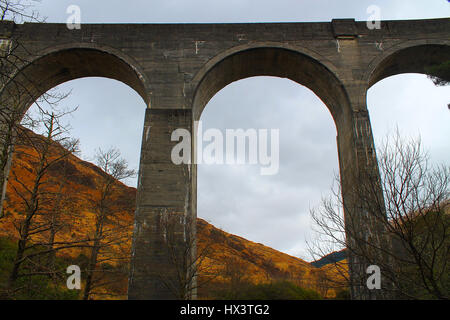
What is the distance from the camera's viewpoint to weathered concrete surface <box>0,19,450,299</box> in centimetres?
1084

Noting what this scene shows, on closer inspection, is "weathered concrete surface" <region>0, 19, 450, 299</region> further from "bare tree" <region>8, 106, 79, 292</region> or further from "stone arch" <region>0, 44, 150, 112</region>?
"bare tree" <region>8, 106, 79, 292</region>

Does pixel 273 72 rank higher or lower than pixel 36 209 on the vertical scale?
higher

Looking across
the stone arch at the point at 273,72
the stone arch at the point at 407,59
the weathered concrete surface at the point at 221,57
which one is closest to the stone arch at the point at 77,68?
the weathered concrete surface at the point at 221,57

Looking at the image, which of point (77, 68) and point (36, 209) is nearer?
point (36, 209)

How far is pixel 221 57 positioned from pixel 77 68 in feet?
17.4

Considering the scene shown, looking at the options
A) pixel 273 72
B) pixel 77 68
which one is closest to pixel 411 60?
pixel 273 72

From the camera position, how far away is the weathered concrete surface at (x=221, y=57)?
427 inches

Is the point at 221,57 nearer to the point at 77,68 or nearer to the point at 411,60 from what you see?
the point at 77,68

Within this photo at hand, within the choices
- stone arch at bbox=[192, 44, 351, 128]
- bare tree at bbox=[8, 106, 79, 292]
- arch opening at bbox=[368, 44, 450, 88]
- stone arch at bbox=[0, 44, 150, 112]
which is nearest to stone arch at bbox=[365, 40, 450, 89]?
arch opening at bbox=[368, 44, 450, 88]

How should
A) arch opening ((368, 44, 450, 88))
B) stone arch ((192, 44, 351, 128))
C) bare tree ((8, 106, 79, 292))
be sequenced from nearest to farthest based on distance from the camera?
bare tree ((8, 106, 79, 292)), stone arch ((192, 44, 351, 128)), arch opening ((368, 44, 450, 88))

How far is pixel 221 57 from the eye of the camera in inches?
449

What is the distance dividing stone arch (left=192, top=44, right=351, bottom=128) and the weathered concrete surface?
0.04 metres

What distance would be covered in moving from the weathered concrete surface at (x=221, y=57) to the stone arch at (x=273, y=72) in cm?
4

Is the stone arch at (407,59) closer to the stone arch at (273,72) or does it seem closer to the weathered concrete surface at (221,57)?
the weathered concrete surface at (221,57)
